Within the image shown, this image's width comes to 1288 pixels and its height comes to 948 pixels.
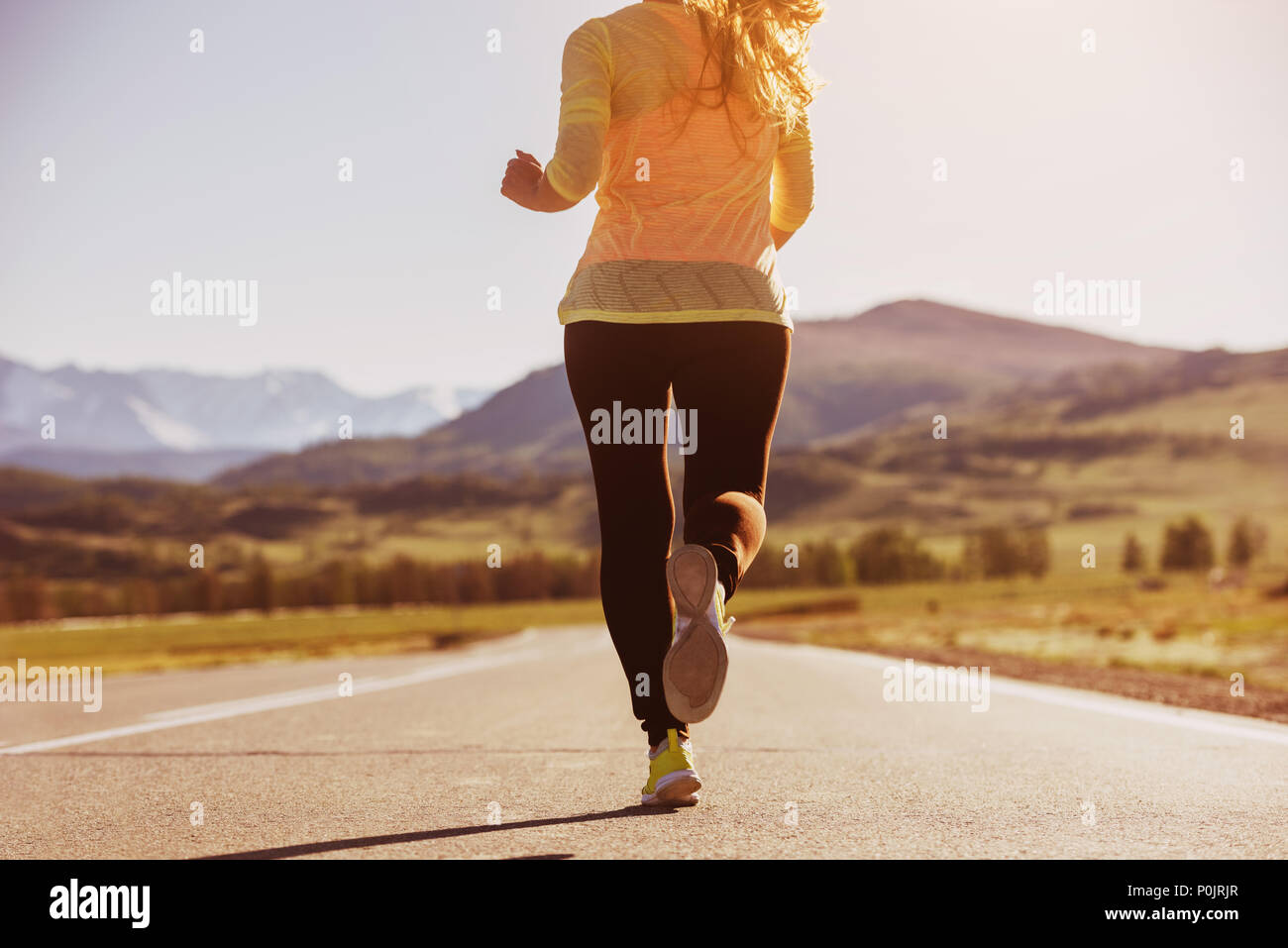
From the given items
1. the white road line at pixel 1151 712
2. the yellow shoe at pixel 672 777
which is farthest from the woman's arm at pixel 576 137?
the white road line at pixel 1151 712

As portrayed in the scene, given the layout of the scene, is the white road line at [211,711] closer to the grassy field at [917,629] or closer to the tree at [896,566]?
the grassy field at [917,629]

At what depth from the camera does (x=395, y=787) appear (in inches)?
159

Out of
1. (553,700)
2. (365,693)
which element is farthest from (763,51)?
(365,693)

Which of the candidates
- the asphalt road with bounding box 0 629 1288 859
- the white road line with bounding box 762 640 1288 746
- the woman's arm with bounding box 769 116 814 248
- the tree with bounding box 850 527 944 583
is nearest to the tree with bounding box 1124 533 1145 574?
the tree with bounding box 850 527 944 583

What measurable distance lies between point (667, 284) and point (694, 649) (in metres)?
1.13

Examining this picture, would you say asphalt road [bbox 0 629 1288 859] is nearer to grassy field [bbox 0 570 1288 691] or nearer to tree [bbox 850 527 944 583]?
Result: grassy field [bbox 0 570 1288 691]

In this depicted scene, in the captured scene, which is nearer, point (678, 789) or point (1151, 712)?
point (678, 789)

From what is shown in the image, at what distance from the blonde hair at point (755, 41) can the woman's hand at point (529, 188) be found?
597mm

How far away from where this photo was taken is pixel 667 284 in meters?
3.57

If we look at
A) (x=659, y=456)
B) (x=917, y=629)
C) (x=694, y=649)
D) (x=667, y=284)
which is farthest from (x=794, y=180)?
(x=917, y=629)

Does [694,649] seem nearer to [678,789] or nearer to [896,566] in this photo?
[678,789]

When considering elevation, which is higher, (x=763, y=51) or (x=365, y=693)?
(x=763, y=51)
